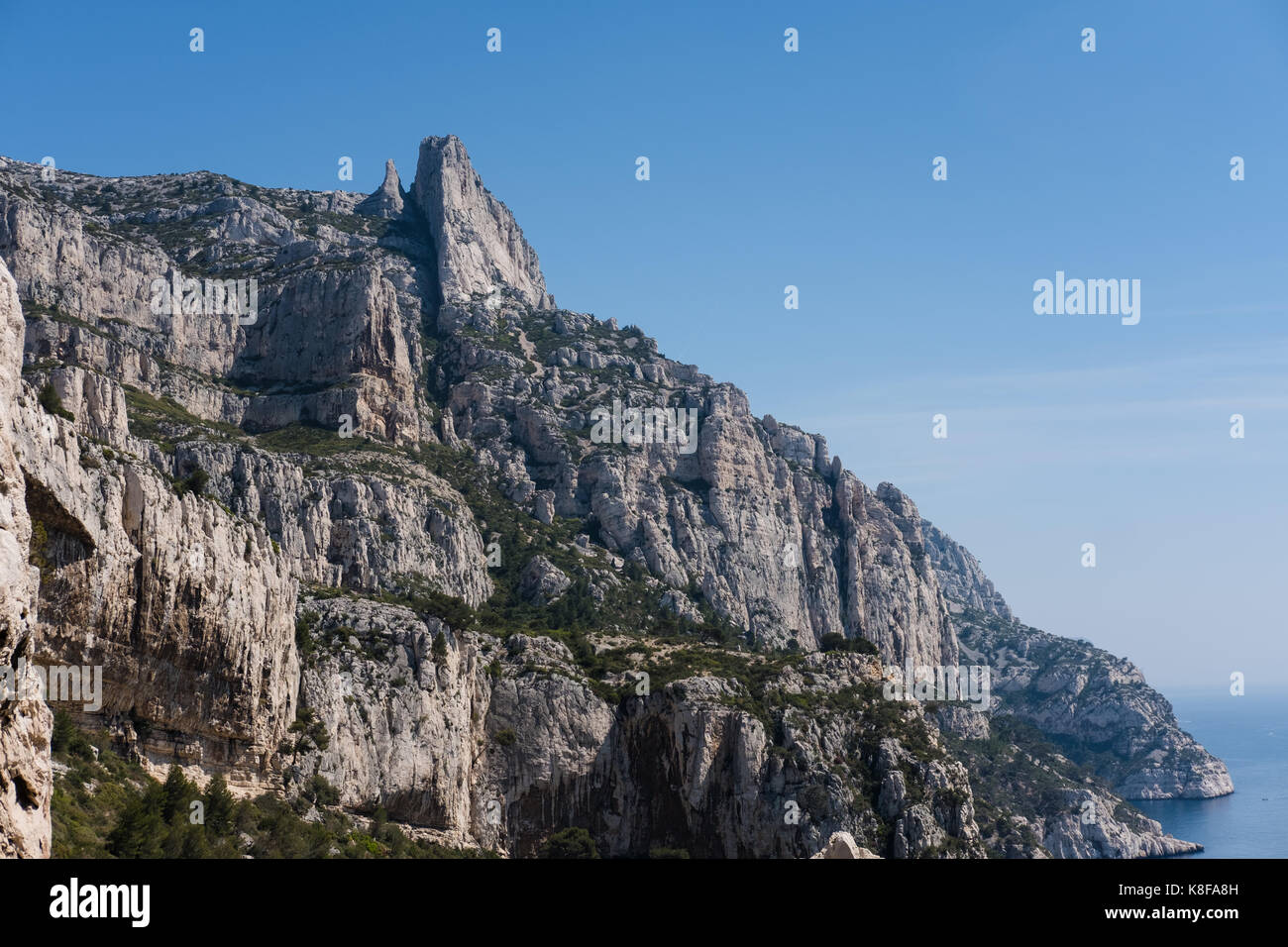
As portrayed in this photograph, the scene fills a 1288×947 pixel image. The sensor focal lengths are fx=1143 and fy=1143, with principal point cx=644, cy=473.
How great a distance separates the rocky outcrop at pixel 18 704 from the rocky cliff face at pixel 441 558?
96 mm

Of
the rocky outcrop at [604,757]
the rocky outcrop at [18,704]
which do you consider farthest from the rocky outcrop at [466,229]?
the rocky outcrop at [18,704]

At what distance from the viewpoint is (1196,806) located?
17862 centimetres

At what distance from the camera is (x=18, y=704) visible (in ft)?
59.1

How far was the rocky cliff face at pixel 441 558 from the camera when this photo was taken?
54469 mm

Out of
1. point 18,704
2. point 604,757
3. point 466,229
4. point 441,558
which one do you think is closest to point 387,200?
point 466,229

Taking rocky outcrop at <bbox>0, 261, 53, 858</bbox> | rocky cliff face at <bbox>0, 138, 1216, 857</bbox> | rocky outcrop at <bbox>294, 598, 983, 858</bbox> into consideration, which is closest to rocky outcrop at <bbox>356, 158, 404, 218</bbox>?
rocky cliff face at <bbox>0, 138, 1216, 857</bbox>

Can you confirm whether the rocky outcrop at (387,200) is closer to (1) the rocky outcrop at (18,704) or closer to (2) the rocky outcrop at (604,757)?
(2) the rocky outcrop at (604,757)

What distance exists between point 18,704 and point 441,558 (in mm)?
86903

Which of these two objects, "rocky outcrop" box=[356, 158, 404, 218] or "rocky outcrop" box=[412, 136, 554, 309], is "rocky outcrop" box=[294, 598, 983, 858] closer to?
"rocky outcrop" box=[412, 136, 554, 309]

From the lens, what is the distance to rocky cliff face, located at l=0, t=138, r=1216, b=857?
54.5 meters

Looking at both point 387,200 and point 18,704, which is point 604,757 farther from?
point 387,200
